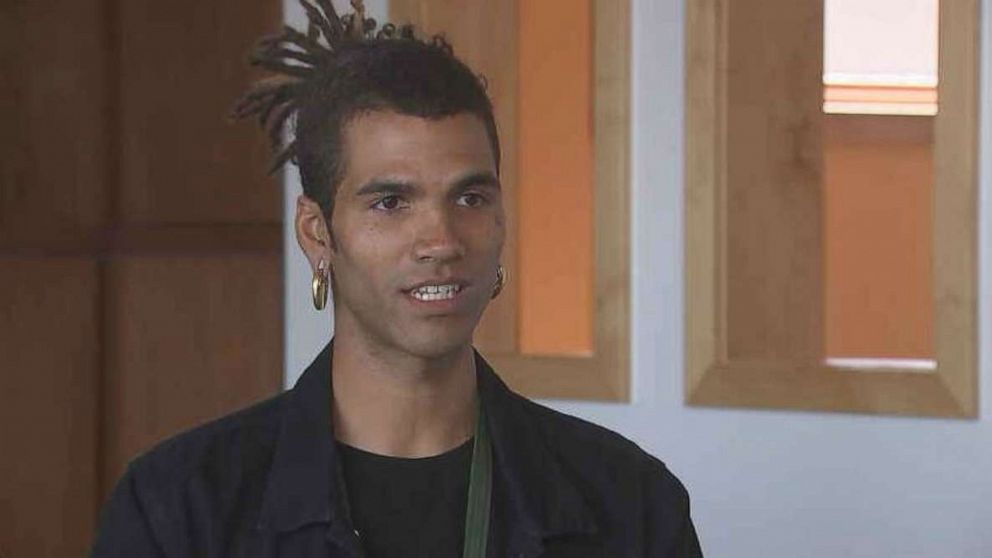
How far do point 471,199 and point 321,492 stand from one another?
278 millimetres

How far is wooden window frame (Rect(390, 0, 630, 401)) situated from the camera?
9.00 feet

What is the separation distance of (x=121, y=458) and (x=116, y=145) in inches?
21.3

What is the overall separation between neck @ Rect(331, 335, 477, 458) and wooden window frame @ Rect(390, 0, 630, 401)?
1120 mm

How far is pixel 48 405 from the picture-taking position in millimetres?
3211

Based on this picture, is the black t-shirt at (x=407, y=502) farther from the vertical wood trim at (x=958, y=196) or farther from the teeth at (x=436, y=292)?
the vertical wood trim at (x=958, y=196)

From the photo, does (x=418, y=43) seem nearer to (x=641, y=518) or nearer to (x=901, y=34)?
(x=641, y=518)

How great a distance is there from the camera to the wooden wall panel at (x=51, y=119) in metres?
3.22

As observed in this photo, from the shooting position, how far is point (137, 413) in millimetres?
3205

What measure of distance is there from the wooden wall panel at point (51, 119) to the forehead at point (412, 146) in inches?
68.0

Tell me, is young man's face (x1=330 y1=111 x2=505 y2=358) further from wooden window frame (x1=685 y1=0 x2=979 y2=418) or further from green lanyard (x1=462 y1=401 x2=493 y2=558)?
wooden window frame (x1=685 y1=0 x2=979 y2=418)

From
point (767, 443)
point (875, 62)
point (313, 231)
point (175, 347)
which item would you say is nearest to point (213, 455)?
point (313, 231)

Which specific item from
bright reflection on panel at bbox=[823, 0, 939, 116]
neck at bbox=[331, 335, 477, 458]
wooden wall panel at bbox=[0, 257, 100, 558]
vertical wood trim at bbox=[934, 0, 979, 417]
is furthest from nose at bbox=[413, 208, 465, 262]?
wooden wall panel at bbox=[0, 257, 100, 558]

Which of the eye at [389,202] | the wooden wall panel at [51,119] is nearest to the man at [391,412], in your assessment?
the eye at [389,202]

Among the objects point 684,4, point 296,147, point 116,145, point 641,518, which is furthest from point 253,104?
point 116,145
